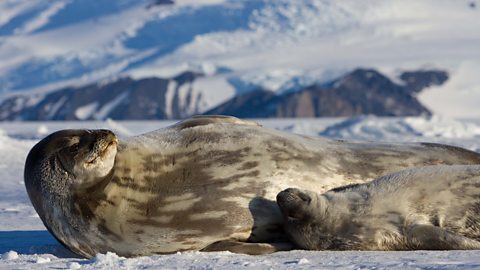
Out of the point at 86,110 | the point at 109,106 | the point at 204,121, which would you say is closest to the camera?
the point at 204,121

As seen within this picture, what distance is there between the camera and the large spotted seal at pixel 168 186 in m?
4.29

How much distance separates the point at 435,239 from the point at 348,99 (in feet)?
219

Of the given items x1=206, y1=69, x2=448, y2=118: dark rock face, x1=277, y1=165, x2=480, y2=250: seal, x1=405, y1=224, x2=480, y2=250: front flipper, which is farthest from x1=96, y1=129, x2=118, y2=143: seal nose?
x1=206, y1=69, x2=448, y2=118: dark rock face

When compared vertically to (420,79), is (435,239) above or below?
above

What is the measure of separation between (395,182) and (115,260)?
4.25 ft

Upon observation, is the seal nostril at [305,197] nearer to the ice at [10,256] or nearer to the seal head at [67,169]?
the seal head at [67,169]

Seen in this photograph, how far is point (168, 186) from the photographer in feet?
14.4

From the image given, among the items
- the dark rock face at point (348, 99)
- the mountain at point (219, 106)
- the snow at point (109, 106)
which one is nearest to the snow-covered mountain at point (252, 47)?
the mountain at point (219, 106)

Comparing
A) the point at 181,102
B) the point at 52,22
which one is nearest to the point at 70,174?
the point at 181,102

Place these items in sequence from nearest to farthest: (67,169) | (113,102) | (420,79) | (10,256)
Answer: (10,256) → (67,169) → (420,79) → (113,102)

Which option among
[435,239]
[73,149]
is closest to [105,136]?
[73,149]

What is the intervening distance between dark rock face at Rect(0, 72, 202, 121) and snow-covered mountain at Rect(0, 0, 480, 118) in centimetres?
67

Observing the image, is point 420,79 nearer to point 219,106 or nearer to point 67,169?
point 219,106

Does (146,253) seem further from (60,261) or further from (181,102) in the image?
(181,102)
